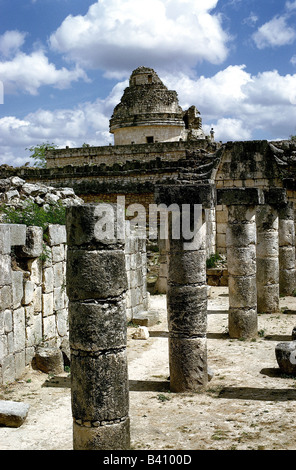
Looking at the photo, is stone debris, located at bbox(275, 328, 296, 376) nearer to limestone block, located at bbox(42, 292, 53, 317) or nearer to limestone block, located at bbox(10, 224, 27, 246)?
limestone block, located at bbox(42, 292, 53, 317)

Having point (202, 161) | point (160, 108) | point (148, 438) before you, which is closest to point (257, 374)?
point (148, 438)

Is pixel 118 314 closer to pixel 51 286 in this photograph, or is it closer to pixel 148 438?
pixel 148 438

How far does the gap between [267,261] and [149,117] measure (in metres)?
17.4

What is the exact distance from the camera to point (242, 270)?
37.3 ft

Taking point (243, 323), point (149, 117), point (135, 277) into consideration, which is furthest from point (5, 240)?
point (149, 117)

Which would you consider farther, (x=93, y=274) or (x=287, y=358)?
(x=287, y=358)

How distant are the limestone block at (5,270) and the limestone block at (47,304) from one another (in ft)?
4.40

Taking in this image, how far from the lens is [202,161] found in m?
20.7

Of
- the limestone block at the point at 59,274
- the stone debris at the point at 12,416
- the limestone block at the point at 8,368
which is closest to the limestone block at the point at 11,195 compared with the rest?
the limestone block at the point at 59,274

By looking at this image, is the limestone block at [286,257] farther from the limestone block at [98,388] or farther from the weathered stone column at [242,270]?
the limestone block at [98,388]

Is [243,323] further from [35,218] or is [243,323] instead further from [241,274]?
[35,218]

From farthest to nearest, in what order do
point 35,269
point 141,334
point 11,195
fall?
1. point 11,195
2. point 141,334
3. point 35,269

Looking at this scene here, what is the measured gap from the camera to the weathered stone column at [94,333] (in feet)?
17.4

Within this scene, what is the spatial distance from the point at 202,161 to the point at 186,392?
13813 millimetres
